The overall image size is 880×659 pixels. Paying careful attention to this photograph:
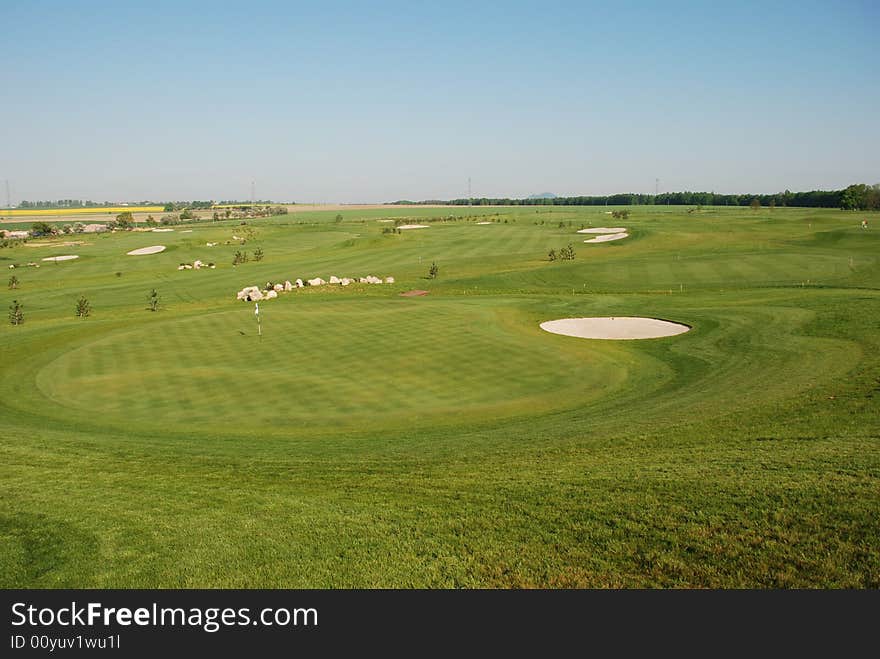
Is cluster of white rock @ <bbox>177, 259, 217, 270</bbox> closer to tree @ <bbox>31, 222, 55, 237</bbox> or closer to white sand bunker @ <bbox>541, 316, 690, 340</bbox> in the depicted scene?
white sand bunker @ <bbox>541, 316, 690, 340</bbox>

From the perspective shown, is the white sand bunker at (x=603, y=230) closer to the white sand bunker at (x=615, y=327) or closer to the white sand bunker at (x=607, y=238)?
the white sand bunker at (x=607, y=238)

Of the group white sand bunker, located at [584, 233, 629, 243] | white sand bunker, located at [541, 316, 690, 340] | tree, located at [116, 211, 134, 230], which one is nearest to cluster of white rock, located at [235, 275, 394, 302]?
white sand bunker, located at [541, 316, 690, 340]

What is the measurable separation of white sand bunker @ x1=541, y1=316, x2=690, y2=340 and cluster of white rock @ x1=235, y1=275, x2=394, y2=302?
3023cm

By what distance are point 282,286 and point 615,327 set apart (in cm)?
3876

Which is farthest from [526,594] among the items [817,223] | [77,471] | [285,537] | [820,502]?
[817,223]

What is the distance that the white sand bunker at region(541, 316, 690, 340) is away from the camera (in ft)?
126

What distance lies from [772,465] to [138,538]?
13.7 metres

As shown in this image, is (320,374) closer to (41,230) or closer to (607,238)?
(607,238)

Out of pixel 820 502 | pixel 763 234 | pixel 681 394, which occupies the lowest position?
pixel 681 394

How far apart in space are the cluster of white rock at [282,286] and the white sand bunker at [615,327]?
30.2 metres

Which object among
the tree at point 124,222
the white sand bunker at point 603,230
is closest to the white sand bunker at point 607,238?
the white sand bunker at point 603,230

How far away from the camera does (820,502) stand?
36.7 ft

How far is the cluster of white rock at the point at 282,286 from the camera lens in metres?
59.9

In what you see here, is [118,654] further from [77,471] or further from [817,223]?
[817,223]
